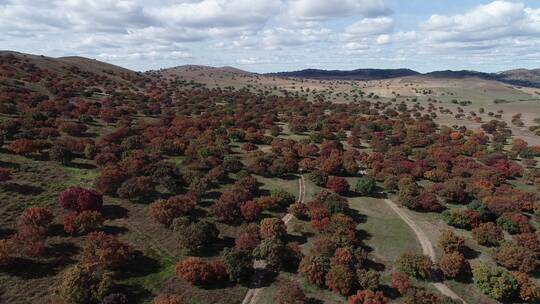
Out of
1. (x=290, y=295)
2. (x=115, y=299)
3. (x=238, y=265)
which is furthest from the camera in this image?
(x=238, y=265)

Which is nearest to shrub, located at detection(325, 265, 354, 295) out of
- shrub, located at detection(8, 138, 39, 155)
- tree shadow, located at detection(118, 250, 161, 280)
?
A: tree shadow, located at detection(118, 250, 161, 280)

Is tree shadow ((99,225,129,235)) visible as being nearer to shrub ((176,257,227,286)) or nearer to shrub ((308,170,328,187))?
shrub ((176,257,227,286))

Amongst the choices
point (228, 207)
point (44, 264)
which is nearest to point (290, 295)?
→ point (228, 207)

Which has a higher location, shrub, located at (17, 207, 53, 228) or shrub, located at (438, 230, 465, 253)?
shrub, located at (17, 207, 53, 228)

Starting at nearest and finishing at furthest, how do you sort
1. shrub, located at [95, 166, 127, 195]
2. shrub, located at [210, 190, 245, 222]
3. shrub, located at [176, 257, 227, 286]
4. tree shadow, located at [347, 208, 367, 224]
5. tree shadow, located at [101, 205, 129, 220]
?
shrub, located at [176, 257, 227, 286] < tree shadow, located at [101, 205, 129, 220] < shrub, located at [210, 190, 245, 222] < shrub, located at [95, 166, 127, 195] < tree shadow, located at [347, 208, 367, 224]

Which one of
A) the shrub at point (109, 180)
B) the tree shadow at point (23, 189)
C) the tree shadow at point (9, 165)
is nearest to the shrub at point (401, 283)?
the shrub at point (109, 180)

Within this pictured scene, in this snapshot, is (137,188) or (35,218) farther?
(137,188)

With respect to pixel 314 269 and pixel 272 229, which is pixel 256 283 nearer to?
pixel 314 269
